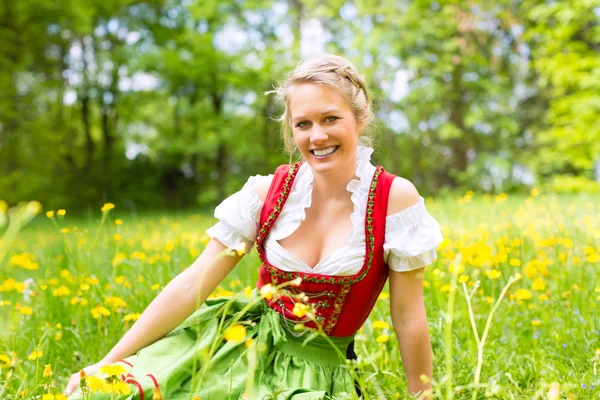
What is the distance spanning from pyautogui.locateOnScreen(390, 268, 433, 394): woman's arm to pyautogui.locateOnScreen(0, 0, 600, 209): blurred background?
9.96m

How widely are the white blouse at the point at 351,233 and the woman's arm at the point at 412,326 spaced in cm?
5

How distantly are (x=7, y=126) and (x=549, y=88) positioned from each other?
1401cm

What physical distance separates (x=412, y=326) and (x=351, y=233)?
0.33m

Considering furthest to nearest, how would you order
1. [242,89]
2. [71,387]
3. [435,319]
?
1. [242,89]
2. [435,319]
3. [71,387]

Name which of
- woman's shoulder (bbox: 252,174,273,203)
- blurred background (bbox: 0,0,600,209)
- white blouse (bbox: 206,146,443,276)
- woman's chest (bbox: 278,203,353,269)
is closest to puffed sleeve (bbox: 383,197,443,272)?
white blouse (bbox: 206,146,443,276)

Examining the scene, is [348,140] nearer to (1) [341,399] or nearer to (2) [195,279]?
(2) [195,279]

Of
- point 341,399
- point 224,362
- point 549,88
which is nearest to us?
point 341,399

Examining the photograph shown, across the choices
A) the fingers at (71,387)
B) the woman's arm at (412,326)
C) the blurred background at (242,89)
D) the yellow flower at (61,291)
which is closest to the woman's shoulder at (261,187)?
the woman's arm at (412,326)

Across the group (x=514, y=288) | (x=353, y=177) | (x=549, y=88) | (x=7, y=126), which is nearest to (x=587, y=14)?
(x=549, y=88)

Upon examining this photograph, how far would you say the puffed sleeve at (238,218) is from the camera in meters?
1.70

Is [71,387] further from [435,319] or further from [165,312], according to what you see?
[435,319]

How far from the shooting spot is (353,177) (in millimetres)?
1740

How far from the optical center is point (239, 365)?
1.53 meters

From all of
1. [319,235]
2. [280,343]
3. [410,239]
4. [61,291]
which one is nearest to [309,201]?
[319,235]
